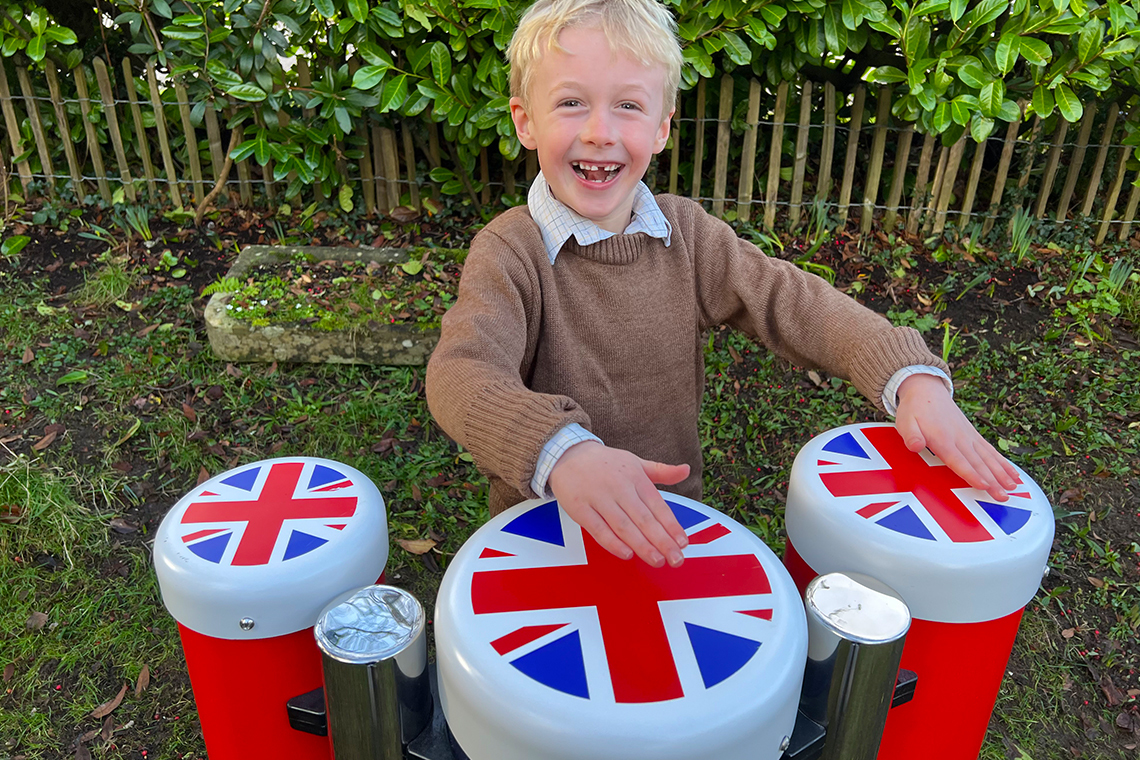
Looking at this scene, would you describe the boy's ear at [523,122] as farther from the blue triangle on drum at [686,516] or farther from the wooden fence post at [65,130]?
the wooden fence post at [65,130]

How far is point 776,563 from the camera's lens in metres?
1.03

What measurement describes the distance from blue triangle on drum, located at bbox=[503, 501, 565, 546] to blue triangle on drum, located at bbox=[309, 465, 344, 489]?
1.08ft

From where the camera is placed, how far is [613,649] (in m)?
0.89

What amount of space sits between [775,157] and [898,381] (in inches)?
96.5

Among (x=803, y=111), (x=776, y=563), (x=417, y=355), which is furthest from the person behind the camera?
(x=803, y=111)

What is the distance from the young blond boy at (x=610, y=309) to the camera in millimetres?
1184

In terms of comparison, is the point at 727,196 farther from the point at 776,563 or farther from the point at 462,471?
the point at 776,563

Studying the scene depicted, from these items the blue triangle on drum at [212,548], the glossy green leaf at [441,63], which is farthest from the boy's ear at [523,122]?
the glossy green leaf at [441,63]

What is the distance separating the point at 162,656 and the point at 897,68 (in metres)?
3.31

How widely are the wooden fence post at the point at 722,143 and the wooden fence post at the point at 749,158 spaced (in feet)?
0.25

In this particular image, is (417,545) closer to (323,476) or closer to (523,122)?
(323,476)

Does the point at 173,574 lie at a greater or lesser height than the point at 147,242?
greater

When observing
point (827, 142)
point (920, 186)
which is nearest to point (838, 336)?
point (827, 142)

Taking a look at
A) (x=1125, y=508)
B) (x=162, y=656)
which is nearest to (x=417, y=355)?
(x=162, y=656)
